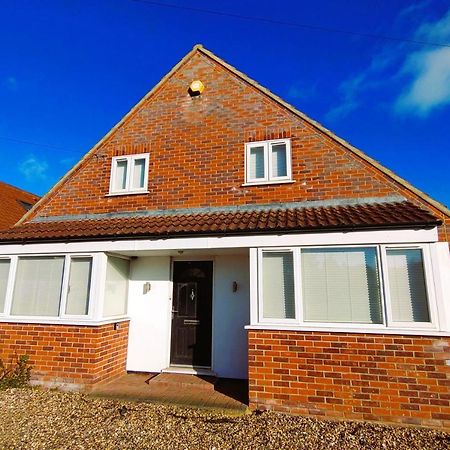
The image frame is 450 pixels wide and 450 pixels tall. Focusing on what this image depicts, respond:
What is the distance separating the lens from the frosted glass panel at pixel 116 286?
7023 millimetres

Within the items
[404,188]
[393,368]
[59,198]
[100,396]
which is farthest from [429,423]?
[59,198]

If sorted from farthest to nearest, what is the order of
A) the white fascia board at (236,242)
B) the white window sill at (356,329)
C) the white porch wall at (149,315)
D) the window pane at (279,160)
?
the window pane at (279,160)
the white porch wall at (149,315)
the white fascia board at (236,242)
the white window sill at (356,329)

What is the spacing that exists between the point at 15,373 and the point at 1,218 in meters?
10.0

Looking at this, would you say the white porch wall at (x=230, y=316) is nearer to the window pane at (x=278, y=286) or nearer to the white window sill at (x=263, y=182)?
the window pane at (x=278, y=286)

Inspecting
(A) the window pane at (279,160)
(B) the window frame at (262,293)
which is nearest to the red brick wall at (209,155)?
(A) the window pane at (279,160)

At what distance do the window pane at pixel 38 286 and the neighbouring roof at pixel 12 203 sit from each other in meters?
7.98

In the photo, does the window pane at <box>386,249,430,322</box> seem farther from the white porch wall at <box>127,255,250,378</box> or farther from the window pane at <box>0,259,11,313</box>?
the window pane at <box>0,259,11,313</box>

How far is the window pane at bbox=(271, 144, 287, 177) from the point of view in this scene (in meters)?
7.66

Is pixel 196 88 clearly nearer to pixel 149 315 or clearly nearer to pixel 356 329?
pixel 149 315

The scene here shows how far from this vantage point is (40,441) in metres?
4.38

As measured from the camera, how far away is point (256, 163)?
7.93m

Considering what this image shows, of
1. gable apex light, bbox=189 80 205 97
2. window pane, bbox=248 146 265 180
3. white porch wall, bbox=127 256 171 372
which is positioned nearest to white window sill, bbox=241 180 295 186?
window pane, bbox=248 146 265 180

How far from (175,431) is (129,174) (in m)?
6.32

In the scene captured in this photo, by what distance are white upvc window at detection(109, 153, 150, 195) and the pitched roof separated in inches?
39.6
